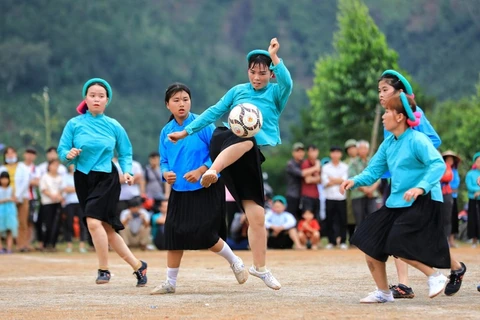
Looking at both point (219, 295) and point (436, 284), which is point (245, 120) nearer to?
point (219, 295)

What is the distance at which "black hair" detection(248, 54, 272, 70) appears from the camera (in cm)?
953

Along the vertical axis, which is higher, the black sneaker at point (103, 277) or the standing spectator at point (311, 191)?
the standing spectator at point (311, 191)

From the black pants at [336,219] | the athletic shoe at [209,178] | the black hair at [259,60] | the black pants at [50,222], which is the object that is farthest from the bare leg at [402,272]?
the black pants at [50,222]

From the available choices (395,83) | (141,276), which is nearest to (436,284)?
(395,83)

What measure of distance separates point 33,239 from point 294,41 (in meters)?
77.2

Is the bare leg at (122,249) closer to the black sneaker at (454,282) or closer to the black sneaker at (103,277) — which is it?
the black sneaker at (103,277)

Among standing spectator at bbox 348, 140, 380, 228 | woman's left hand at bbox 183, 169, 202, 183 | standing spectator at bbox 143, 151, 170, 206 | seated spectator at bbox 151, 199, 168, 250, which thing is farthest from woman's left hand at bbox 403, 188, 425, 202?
standing spectator at bbox 143, 151, 170, 206

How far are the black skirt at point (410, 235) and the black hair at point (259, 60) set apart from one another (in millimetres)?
1907

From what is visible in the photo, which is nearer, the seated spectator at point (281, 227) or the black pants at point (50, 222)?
the seated spectator at point (281, 227)

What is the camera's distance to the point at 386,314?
766 cm

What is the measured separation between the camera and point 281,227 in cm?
1923

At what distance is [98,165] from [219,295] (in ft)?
7.88

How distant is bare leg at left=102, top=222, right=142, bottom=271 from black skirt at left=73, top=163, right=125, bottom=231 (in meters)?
0.09

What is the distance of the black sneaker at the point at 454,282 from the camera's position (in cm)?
885
